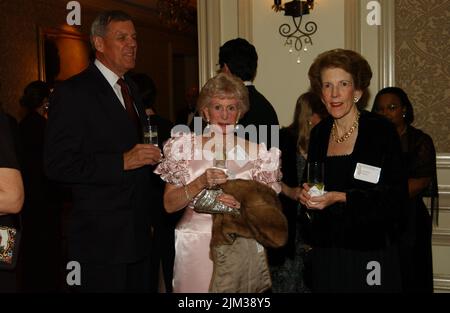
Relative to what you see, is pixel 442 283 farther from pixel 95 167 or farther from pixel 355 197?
pixel 95 167

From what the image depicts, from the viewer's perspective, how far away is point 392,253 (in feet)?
8.55

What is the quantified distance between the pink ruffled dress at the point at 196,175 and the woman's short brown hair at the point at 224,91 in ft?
0.64

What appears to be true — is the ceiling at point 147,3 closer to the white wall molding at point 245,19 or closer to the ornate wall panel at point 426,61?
the white wall molding at point 245,19

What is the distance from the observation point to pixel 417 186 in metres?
4.02

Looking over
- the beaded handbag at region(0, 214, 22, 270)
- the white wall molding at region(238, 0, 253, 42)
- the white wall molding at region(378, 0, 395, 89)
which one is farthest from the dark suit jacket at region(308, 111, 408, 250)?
the white wall molding at region(238, 0, 253, 42)

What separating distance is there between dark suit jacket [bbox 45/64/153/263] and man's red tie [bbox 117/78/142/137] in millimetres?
71

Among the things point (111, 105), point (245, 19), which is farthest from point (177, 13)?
point (111, 105)

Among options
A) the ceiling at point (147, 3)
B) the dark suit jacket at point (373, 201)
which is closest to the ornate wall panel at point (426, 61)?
the dark suit jacket at point (373, 201)

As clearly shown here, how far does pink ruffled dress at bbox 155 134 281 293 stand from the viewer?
8.92 feet

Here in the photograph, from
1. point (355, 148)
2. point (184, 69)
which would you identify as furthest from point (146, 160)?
point (184, 69)

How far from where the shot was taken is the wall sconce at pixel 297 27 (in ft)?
15.7

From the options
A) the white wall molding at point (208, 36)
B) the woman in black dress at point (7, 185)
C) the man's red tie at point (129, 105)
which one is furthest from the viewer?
the white wall molding at point (208, 36)

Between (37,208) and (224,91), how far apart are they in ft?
9.56
